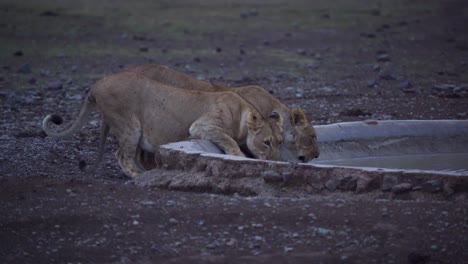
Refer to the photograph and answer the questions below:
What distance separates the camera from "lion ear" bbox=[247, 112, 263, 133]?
7711 millimetres

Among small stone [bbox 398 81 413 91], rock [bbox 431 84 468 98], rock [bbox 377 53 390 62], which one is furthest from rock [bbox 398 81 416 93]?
rock [bbox 377 53 390 62]

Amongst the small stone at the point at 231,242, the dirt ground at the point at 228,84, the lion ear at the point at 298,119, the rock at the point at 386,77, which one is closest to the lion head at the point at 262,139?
the lion ear at the point at 298,119

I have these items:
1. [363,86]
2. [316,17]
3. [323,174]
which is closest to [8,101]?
[363,86]

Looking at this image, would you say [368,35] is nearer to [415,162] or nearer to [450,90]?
[450,90]

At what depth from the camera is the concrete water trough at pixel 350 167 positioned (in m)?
6.17

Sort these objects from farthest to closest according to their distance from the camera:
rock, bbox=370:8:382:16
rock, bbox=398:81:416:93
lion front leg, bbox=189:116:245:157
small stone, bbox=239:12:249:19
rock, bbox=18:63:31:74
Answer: rock, bbox=370:8:382:16 < small stone, bbox=239:12:249:19 < rock, bbox=18:63:31:74 < rock, bbox=398:81:416:93 < lion front leg, bbox=189:116:245:157

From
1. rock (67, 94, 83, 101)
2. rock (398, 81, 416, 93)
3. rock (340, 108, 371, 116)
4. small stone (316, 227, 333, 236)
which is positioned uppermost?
small stone (316, 227, 333, 236)

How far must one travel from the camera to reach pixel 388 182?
20.3ft

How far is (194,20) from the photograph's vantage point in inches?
716

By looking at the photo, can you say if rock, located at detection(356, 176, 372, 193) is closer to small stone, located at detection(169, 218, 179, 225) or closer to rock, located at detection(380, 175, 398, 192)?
rock, located at detection(380, 175, 398, 192)

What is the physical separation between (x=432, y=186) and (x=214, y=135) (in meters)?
2.13

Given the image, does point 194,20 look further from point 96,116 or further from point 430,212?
point 430,212

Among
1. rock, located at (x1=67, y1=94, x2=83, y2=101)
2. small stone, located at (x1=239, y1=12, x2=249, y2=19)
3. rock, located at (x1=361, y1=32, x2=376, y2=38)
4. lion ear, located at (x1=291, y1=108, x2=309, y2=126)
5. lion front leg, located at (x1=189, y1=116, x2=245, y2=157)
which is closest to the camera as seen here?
lion front leg, located at (x1=189, y1=116, x2=245, y2=157)

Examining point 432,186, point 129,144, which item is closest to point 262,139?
point 129,144
